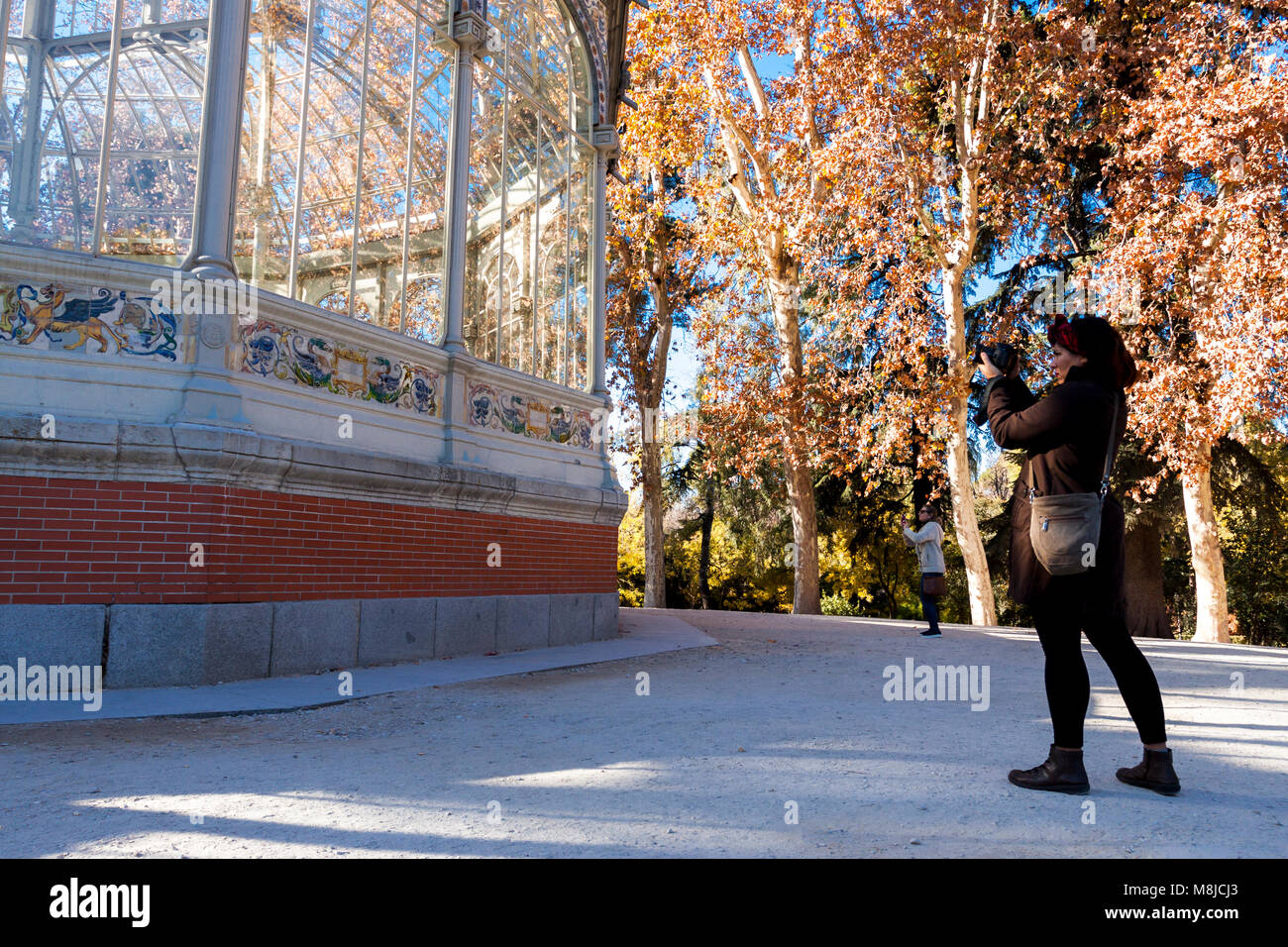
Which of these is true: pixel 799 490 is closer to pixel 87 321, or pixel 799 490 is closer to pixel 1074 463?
pixel 87 321

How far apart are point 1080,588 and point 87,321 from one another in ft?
21.2

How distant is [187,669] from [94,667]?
54 centimetres

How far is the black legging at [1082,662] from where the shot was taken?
365 cm

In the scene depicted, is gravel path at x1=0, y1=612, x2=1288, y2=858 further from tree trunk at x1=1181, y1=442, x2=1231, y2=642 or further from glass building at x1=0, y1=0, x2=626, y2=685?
tree trunk at x1=1181, y1=442, x2=1231, y2=642

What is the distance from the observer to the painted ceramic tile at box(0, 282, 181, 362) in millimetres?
6055

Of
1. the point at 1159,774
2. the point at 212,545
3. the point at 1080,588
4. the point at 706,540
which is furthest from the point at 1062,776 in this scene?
the point at 706,540

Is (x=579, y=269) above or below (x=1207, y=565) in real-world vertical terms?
above

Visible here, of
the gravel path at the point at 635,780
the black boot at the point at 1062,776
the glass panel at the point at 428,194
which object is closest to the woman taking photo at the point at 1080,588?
the black boot at the point at 1062,776

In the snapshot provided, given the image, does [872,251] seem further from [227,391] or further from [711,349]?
[227,391]

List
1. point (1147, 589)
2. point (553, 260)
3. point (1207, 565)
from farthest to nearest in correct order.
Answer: point (1147, 589), point (1207, 565), point (553, 260)

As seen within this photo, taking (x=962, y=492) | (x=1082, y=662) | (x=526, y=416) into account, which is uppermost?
(x=526, y=416)

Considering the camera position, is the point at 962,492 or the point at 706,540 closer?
the point at 962,492

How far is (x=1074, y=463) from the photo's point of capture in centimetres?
371

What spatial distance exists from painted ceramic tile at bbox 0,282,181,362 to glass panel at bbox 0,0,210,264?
40cm
